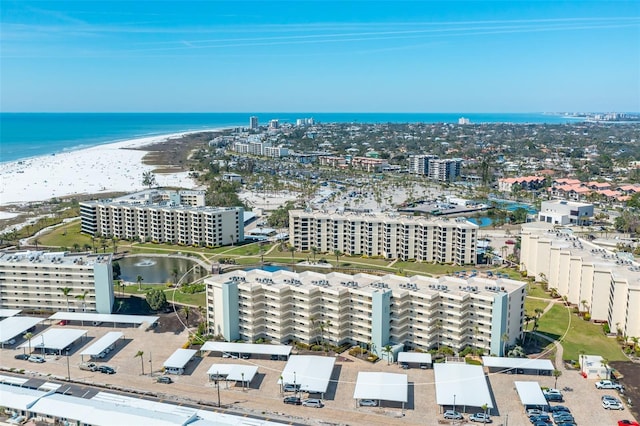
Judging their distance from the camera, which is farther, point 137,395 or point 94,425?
point 137,395

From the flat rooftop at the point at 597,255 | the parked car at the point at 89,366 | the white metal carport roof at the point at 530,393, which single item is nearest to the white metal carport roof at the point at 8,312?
the parked car at the point at 89,366

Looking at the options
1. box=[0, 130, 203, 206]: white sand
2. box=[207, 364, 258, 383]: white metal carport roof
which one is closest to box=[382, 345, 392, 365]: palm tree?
box=[207, 364, 258, 383]: white metal carport roof

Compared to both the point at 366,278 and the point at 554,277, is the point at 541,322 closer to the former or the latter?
the point at 554,277

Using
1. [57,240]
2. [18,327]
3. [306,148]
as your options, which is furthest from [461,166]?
[18,327]

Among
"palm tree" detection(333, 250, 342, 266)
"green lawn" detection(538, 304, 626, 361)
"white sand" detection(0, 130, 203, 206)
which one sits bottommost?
"green lawn" detection(538, 304, 626, 361)

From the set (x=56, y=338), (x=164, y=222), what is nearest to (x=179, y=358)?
(x=56, y=338)

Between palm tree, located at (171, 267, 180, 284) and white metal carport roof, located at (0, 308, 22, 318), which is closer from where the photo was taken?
white metal carport roof, located at (0, 308, 22, 318)

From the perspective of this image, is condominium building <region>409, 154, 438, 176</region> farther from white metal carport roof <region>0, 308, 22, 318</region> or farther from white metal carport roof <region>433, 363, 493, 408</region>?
white metal carport roof <region>0, 308, 22, 318</region>
